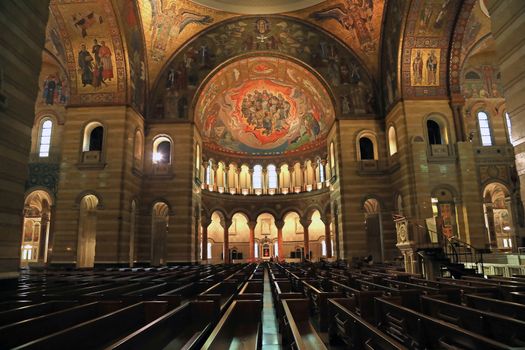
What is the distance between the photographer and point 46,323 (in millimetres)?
3719

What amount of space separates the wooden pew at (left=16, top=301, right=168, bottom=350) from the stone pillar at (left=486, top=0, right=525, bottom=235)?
8.35 m

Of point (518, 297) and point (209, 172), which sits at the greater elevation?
point (209, 172)

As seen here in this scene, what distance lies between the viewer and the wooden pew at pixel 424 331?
2828 millimetres

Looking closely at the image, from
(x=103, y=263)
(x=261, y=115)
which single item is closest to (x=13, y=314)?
(x=103, y=263)

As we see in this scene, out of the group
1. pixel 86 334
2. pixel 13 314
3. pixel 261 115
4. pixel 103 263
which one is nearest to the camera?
pixel 86 334

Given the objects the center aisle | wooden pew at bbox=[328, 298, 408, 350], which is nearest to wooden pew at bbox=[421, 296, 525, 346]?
wooden pew at bbox=[328, 298, 408, 350]

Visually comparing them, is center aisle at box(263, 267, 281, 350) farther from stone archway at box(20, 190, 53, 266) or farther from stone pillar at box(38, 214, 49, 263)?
stone pillar at box(38, 214, 49, 263)

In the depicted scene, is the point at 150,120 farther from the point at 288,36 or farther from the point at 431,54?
the point at 431,54

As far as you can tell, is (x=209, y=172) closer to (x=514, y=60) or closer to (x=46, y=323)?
(x=514, y=60)

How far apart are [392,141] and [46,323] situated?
23177 mm

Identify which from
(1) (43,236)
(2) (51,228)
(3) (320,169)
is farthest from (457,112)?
(1) (43,236)

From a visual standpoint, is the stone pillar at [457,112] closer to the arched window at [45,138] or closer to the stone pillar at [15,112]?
the stone pillar at [15,112]

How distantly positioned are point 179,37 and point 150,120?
6077mm

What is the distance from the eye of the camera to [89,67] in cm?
2133
